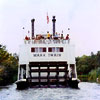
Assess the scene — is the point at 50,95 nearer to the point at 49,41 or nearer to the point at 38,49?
the point at 38,49

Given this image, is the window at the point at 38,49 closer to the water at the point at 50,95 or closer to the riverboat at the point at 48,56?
the riverboat at the point at 48,56

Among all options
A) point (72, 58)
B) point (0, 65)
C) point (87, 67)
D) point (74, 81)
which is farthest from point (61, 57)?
point (87, 67)

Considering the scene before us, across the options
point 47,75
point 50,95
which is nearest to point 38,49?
point 47,75

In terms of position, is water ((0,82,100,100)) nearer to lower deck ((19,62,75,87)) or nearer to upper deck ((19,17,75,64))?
lower deck ((19,62,75,87))

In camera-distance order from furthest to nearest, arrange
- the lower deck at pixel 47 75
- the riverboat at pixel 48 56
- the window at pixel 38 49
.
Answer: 1. the window at pixel 38 49
2. the riverboat at pixel 48 56
3. the lower deck at pixel 47 75

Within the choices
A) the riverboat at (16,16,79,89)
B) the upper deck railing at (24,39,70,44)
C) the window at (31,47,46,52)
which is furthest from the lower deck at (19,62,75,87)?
the upper deck railing at (24,39,70,44)

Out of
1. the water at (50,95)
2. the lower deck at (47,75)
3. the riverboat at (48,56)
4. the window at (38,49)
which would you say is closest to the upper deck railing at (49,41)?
the riverboat at (48,56)

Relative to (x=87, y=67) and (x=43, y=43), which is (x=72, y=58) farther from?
(x=87, y=67)

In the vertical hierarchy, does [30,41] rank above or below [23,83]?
above

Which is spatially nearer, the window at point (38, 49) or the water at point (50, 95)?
the water at point (50, 95)

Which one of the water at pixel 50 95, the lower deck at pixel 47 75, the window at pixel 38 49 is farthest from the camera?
the window at pixel 38 49

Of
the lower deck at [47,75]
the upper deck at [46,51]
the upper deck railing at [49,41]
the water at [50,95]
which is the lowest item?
the water at [50,95]

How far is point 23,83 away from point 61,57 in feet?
17.9

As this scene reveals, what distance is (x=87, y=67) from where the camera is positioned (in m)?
104
